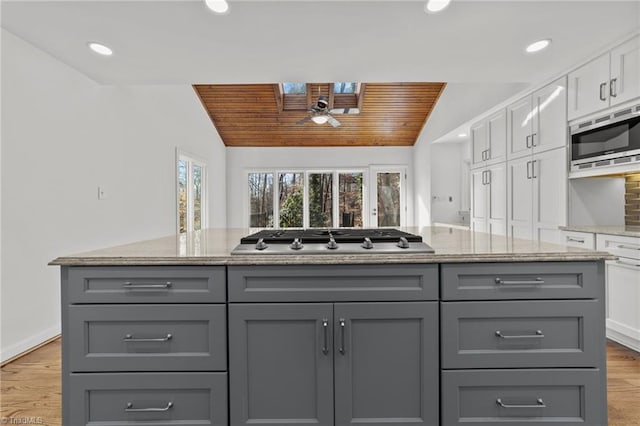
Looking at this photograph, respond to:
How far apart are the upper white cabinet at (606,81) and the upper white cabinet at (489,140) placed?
3.40ft

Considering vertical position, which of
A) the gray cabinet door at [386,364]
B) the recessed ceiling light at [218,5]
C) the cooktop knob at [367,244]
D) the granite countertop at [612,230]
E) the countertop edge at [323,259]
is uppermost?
the recessed ceiling light at [218,5]

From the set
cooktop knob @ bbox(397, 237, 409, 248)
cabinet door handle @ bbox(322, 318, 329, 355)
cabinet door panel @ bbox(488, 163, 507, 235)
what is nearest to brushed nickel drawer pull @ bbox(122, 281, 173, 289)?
cabinet door handle @ bbox(322, 318, 329, 355)

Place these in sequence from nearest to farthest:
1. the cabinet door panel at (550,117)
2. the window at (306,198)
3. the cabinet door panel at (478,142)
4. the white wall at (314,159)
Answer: the cabinet door panel at (550,117)
the cabinet door panel at (478,142)
the white wall at (314,159)
the window at (306,198)

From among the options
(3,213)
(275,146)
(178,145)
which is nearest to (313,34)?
(3,213)

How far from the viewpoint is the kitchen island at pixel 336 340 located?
1.37 metres

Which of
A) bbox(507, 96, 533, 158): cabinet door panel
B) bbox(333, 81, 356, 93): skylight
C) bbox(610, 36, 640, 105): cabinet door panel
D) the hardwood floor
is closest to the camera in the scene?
the hardwood floor

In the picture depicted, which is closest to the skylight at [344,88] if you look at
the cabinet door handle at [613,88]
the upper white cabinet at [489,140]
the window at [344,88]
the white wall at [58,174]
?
the window at [344,88]

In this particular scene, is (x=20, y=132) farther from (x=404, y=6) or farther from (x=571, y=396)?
(x=571, y=396)

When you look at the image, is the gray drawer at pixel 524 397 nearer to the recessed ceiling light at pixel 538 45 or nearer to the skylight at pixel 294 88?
the recessed ceiling light at pixel 538 45

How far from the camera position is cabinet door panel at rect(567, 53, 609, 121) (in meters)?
2.65

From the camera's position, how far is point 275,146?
7113 millimetres

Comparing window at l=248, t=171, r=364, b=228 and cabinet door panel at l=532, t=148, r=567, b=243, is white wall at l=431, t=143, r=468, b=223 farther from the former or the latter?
cabinet door panel at l=532, t=148, r=567, b=243

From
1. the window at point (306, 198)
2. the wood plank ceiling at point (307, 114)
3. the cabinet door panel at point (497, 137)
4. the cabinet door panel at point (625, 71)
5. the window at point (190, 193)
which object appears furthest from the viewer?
the window at point (306, 198)

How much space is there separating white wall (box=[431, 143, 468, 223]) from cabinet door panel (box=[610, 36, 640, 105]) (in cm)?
357
